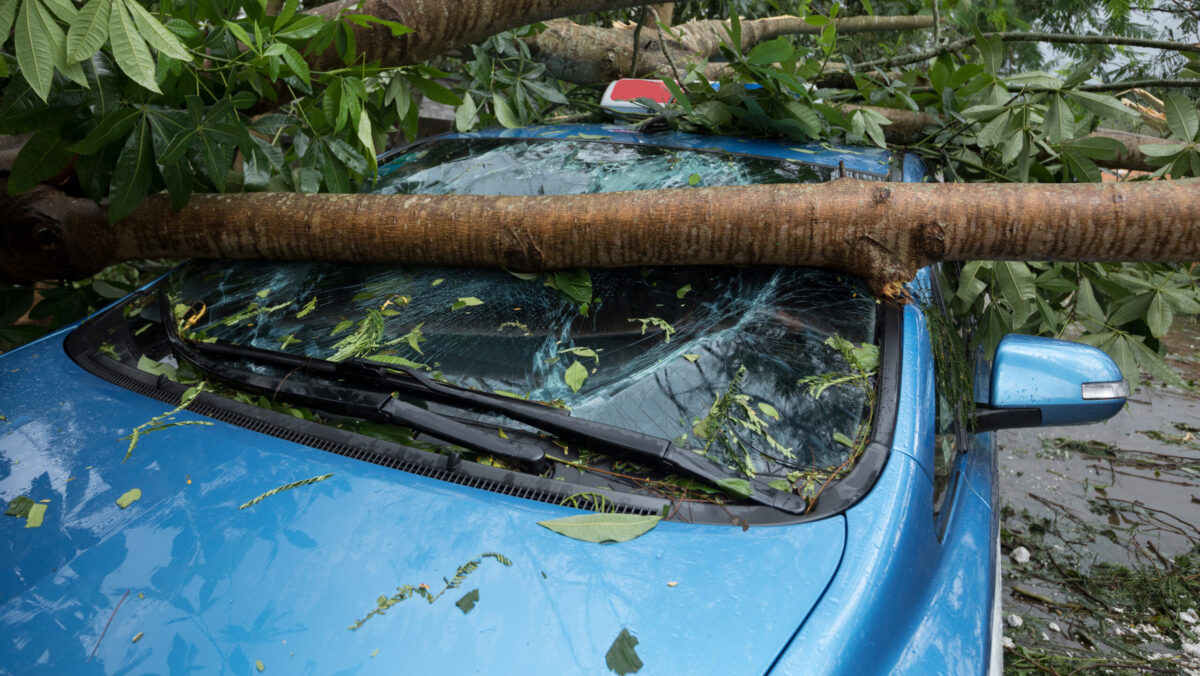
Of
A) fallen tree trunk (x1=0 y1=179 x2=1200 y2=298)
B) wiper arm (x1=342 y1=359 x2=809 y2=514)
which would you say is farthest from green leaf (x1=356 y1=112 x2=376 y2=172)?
wiper arm (x1=342 y1=359 x2=809 y2=514)

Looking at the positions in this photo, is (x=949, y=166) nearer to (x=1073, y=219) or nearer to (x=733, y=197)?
(x=1073, y=219)

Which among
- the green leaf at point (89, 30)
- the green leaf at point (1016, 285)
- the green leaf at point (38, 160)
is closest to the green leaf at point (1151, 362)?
the green leaf at point (1016, 285)

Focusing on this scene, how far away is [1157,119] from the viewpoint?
3.57m

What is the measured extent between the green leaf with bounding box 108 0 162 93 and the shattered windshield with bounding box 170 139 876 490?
0.68 metres

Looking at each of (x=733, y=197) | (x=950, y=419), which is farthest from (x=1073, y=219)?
(x=733, y=197)

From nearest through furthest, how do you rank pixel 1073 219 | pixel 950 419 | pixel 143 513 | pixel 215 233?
pixel 143 513 < pixel 950 419 < pixel 1073 219 < pixel 215 233

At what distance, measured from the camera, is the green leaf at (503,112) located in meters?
3.26

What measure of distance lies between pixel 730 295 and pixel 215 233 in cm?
162

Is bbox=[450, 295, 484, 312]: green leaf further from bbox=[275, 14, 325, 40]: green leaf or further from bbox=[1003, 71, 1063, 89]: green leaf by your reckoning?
bbox=[1003, 71, 1063, 89]: green leaf

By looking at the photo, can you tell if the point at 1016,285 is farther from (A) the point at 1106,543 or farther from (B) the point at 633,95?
(B) the point at 633,95

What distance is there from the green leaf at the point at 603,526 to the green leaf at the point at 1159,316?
202cm

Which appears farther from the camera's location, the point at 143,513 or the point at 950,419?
the point at 950,419

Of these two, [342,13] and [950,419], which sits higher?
[342,13]

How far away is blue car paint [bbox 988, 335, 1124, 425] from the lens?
5.67ft
